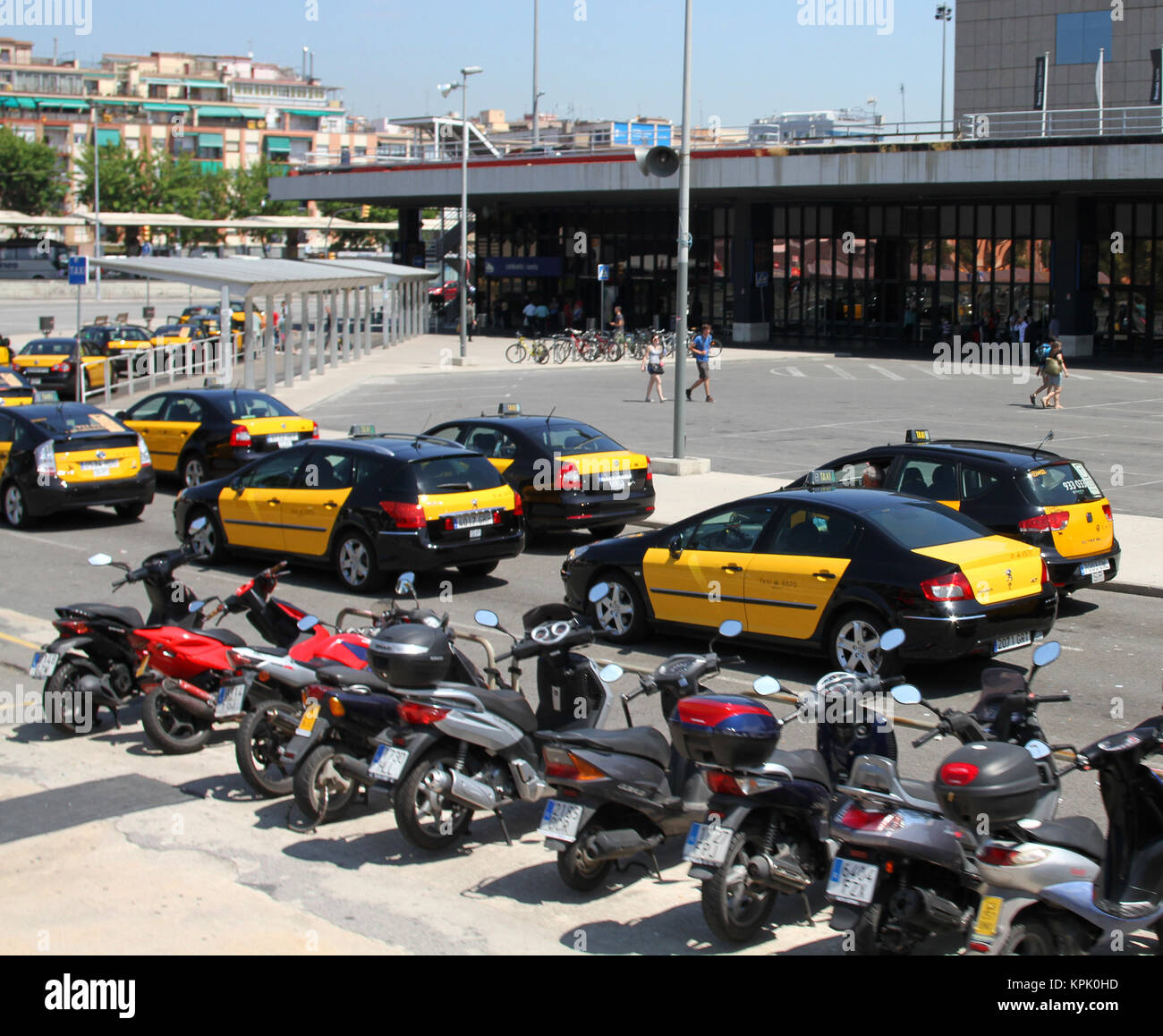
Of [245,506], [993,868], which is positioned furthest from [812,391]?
[993,868]

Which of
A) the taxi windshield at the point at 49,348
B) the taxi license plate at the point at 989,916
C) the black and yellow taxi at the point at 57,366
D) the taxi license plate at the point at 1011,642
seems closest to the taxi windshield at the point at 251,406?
the taxi license plate at the point at 1011,642

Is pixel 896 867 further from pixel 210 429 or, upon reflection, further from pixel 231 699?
pixel 210 429

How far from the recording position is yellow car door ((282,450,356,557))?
544 inches

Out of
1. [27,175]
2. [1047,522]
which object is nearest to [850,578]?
[1047,522]

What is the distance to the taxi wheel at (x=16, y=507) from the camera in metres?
17.5

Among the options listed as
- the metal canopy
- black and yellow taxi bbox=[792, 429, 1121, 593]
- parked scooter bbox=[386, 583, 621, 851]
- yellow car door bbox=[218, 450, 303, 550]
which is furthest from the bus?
parked scooter bbox=[386, 583, 621, 851]

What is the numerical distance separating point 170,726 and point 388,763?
2.59 metres

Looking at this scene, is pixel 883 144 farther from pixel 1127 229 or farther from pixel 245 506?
pixel 245 506

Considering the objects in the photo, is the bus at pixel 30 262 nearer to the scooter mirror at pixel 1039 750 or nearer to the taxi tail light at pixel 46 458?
the taxi tail light at pixel 46 458

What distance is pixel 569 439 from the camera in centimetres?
1628

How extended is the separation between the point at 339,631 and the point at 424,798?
1.98m

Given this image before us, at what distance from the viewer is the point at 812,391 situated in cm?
3603

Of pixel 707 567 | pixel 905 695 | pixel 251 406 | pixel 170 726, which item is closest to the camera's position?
pixel 905 695

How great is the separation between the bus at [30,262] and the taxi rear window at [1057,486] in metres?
91.9
